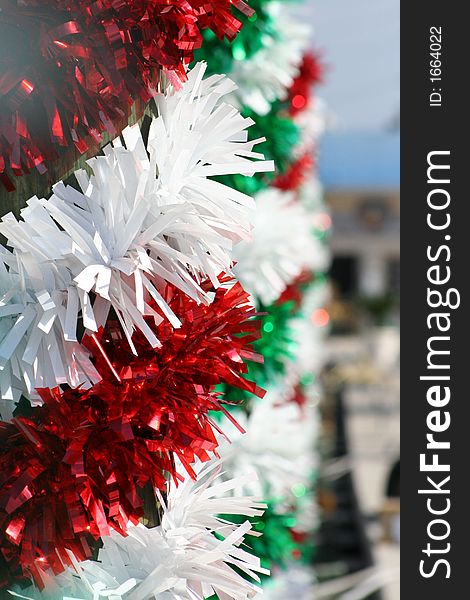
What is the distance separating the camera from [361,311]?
47.0 feet

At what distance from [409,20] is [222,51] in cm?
44

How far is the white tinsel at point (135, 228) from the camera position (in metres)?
0.68

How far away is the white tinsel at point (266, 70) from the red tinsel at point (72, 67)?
0.72 meters

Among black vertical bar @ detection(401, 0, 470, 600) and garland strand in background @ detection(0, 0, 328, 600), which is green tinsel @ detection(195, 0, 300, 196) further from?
garland strand in background @ detection(0, 0, 328, 600)

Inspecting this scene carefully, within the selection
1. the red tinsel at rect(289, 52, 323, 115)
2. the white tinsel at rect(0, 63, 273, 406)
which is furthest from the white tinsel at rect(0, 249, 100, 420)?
the red tinsel at rect(289, 52, 323, 115)

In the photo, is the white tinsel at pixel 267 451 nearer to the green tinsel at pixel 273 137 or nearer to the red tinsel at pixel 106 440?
the green tinsel at pixel 273 137

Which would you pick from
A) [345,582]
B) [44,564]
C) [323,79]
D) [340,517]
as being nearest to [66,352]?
[44,564]

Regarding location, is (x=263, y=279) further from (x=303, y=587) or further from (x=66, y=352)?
(x=303, y=587)

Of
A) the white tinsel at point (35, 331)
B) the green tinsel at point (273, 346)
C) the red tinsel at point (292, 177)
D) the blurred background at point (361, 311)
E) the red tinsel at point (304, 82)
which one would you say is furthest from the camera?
the blurred background at point (361, 311)

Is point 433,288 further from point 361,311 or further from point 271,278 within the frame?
point 361,311

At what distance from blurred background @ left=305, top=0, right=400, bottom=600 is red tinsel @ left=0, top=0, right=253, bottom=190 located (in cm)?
56

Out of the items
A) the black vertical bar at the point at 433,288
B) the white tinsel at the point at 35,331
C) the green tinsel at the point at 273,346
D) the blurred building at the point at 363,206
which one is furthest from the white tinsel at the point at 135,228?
the blurred building at the point at 363,206

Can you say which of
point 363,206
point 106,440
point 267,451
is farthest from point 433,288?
point 363,206

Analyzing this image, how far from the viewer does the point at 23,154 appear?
2.29ft
